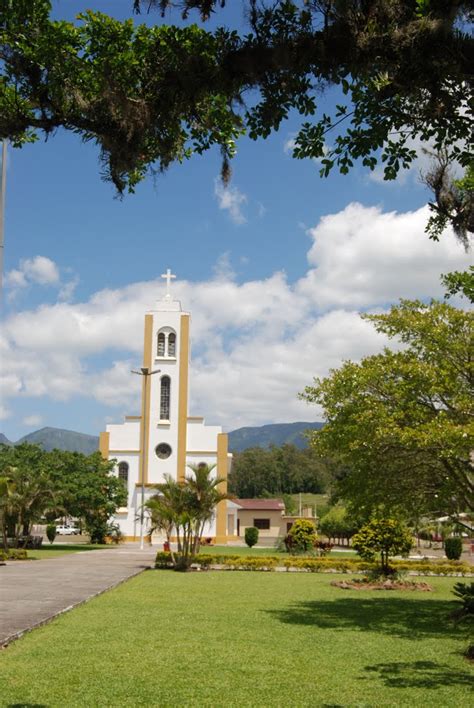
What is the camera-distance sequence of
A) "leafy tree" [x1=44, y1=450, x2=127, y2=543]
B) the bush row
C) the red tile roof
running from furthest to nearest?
the red tile roof → "leafy tree" [x1=44, y1=450, x2=127, y2=543] → the bush row

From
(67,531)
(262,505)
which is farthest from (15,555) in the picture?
(67,531)

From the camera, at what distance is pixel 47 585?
1666 cm

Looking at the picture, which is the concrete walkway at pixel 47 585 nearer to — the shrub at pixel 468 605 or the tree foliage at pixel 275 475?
the shrub at pixel 468 605

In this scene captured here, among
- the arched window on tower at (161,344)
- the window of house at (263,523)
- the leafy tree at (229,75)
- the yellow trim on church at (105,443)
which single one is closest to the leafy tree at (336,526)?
the window of house at (263,523)

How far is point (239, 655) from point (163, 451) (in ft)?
124

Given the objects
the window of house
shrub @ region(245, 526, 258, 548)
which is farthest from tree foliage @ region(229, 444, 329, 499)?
shrub @ region(245, 526, 258, 548)

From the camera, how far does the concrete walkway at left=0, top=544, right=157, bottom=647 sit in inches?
434

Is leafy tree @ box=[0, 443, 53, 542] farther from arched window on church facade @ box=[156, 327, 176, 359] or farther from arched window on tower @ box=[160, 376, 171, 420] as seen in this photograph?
arched window on church facade @ box=[156, 327, 176, 359]

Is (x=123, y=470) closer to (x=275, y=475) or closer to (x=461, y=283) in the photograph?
(x=461, y=283)

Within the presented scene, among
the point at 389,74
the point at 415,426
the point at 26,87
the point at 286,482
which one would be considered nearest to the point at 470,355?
the point at 415,426

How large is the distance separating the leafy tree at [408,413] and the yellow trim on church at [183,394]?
32.1 m

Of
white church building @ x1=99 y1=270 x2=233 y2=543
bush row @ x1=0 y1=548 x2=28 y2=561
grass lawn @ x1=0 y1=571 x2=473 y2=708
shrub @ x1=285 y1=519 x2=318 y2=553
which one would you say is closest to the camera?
grass lawn @ x1=0 y1=571 x2=473 y2=708

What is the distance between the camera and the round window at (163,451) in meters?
45.8

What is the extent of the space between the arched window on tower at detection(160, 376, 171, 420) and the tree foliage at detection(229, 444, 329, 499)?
5684cm
